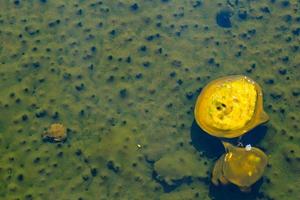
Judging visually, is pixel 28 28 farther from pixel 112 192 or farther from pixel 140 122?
pixel 112 192

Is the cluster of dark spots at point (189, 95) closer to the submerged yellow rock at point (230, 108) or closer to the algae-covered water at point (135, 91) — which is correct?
the algae-covered water at point (135, 91)

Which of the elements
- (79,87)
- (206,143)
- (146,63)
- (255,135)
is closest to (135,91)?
(146,63)

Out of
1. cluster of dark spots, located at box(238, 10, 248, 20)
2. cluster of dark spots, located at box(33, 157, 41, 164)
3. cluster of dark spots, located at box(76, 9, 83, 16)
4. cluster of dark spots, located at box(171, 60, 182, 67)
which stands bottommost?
cluster of dark spots, located at box(33, 157, 41, 164)

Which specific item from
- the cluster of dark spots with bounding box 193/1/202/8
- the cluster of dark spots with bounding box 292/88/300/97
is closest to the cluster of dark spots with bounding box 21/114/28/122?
the cluster of dark spots with bounding box 193/1/202/8

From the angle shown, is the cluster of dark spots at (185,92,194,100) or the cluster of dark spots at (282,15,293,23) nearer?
the cluster of dark spots at (185,92,194,100)

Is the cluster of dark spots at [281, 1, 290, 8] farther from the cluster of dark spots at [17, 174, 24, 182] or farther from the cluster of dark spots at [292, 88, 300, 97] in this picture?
the cluster of dark spots at [17, 174, 24, 182]

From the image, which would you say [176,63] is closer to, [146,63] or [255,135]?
[146,63]
